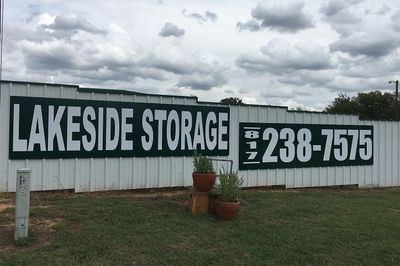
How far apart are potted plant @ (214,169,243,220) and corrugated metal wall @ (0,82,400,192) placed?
13.1ft

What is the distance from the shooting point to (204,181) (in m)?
9.55

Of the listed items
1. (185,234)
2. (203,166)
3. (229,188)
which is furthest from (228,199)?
(185,234)

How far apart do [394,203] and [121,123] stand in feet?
25.3

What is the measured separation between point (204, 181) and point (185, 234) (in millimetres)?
1651

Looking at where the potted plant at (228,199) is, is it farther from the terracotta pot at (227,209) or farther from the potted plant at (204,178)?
the potted plant at (204,178)

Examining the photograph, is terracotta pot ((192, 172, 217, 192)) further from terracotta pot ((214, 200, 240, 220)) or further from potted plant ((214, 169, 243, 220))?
terracotta pot ((214, 200, 240, 220))

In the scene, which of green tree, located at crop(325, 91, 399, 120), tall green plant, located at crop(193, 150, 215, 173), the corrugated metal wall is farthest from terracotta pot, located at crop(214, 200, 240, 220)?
green tree, located at crop(325, 91, 399, 120)

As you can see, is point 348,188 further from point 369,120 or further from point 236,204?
point 236,204

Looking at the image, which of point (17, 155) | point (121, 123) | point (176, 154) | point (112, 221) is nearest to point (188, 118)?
point (176, 154)

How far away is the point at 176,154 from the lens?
13.4 metres

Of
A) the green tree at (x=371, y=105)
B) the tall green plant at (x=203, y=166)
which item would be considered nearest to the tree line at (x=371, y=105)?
the green tree at (x=371, y=105)

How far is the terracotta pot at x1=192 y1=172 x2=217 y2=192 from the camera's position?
954 centimetres

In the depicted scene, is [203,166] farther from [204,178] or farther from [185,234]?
[185,234]

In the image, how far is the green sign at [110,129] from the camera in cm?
1132
